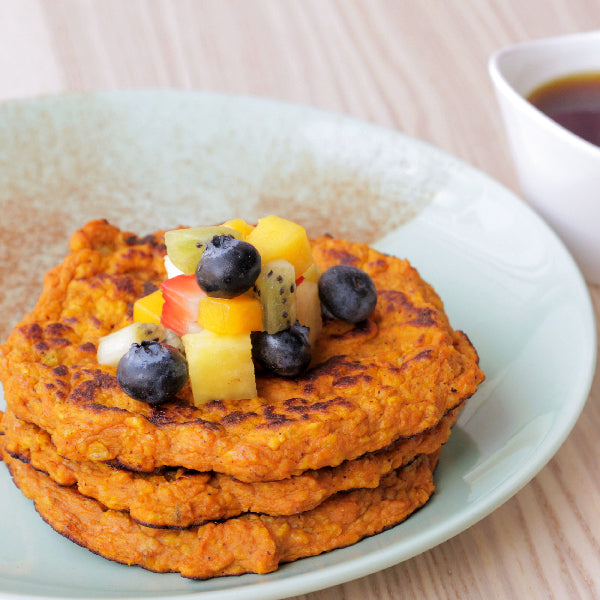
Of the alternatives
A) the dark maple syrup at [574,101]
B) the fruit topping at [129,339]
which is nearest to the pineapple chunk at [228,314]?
the fruit topping at [129,339]

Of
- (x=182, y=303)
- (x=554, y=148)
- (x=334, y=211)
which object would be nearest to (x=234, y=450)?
(x=182, y=303)

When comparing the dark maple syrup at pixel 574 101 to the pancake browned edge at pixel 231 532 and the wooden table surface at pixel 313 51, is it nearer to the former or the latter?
the wooden table surface at pixel 313 51

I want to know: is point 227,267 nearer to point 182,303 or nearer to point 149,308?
point 182,303

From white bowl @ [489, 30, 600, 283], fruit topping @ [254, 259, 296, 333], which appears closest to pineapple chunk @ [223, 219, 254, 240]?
fruit topping @ [254, 259, 296, 333]

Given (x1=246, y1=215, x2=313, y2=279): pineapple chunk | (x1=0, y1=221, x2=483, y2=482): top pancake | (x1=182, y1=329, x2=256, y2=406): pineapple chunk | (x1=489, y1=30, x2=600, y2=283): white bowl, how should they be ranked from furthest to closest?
(x1=489, y1=30, x2=600, y2=283): white bowl, (x1=246, y1=215, x2=313, y2=279): pineapple chunk, (x1=182, y1=329, x2=256, y2=406): pineapple chunk, (x1=0, y1=221, x2=483, y2=482): top pancake

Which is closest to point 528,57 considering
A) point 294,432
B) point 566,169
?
point 566,169

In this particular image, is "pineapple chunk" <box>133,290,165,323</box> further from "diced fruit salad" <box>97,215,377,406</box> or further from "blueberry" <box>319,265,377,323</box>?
"blueberry" <box>319,265,377,323</box>
